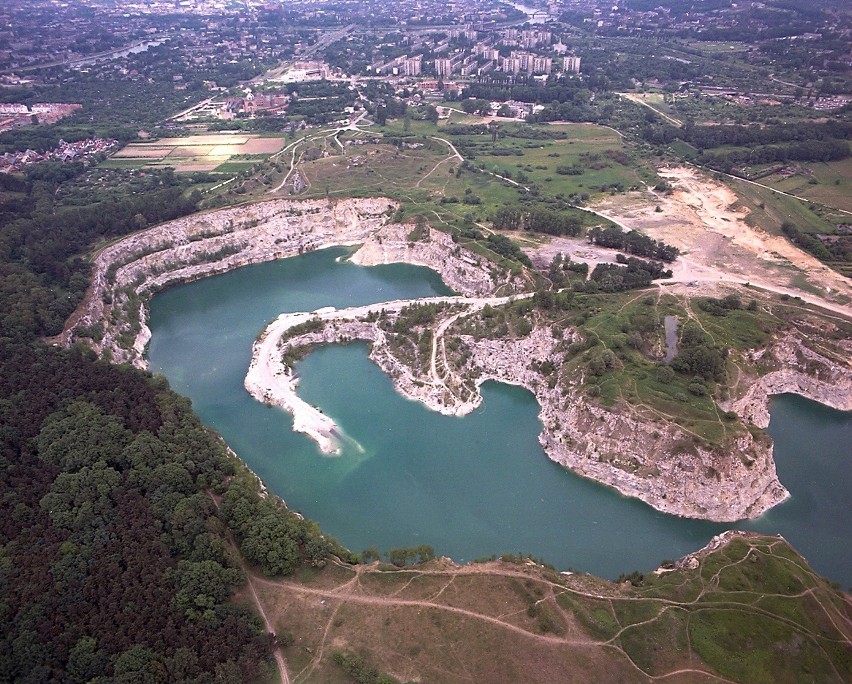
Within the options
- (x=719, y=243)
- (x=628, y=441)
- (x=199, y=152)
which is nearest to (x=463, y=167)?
(x=719, y=243)

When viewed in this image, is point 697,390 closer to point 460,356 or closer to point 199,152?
point 460,356

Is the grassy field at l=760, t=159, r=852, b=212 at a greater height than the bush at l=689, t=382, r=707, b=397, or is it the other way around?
the bush at l=689, t=382, r=707, b=397

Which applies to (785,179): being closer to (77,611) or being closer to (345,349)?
(345,349)

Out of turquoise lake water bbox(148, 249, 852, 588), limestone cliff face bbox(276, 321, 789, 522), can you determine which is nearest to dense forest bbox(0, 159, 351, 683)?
turquoise lake water bbox(148, 249, 852, 588)

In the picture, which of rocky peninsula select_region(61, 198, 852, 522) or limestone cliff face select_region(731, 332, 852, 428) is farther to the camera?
limestone cliff face select_region(731, 332, 852, 428)

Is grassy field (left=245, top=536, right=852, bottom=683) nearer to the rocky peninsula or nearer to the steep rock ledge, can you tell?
the steep rock ledge

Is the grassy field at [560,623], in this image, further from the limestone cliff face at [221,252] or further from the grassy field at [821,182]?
the grassy field at [821,182]
